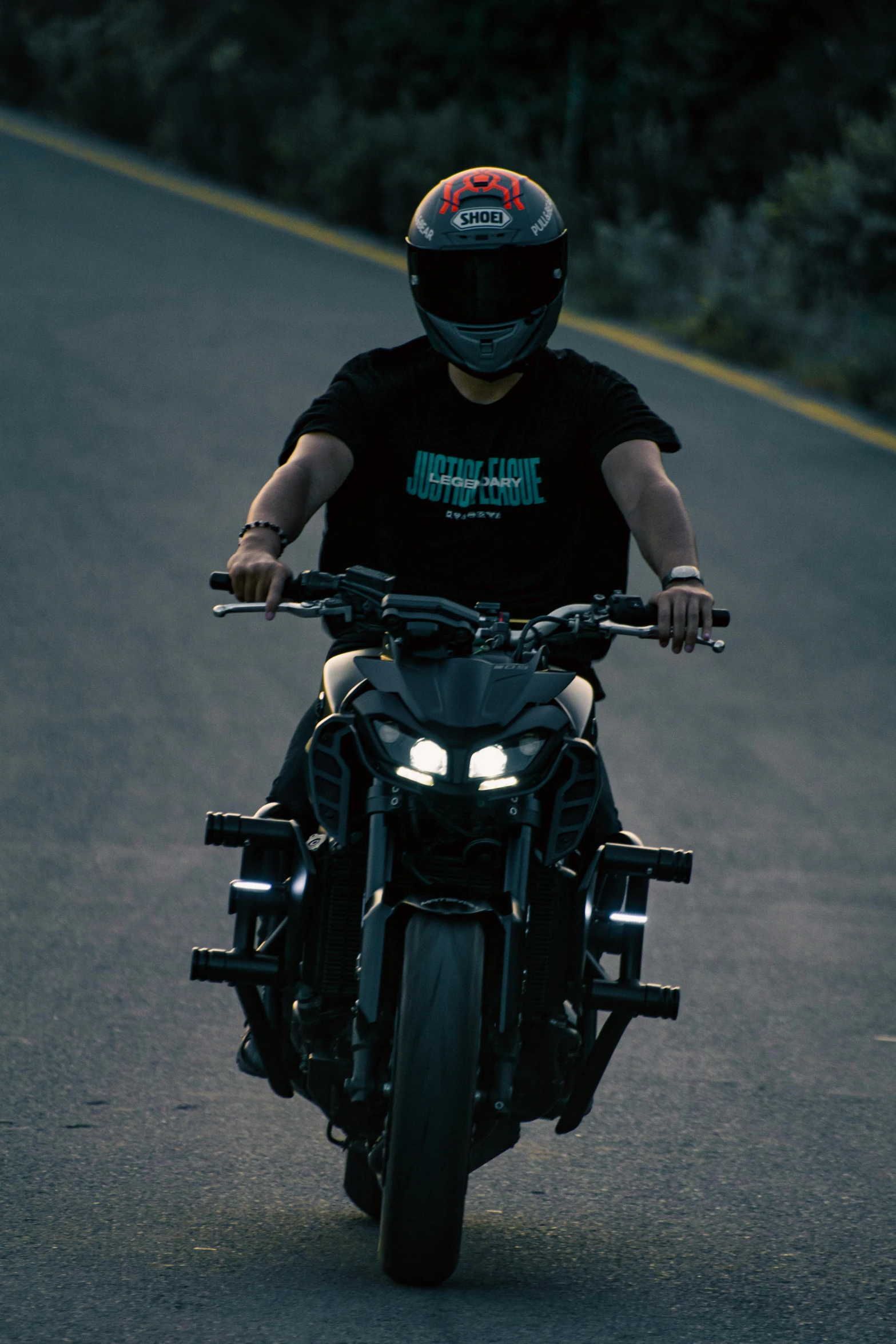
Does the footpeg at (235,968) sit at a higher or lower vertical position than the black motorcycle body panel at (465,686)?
lower

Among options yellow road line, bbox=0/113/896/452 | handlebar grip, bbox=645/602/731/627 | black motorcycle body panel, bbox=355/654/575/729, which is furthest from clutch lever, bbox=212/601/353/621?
yellow road line, bbox=0/113/896/452

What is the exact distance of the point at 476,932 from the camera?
12.0 feet

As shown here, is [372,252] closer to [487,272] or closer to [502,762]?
[487,272]

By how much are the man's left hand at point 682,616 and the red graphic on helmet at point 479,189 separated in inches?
39.7

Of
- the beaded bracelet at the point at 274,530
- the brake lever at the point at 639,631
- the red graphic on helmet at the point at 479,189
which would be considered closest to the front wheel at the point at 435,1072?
the brake lever at the point at 639,631

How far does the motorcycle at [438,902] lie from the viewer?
3617 millimetres

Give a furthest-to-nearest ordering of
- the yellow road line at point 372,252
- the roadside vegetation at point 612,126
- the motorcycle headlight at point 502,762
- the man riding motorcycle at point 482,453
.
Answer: the roadside vegetation at point 612,126 < the yellow road line at point 372,252 < the man riding motorcycle at point 482,453 < the motorcycle headlight at point 502,762

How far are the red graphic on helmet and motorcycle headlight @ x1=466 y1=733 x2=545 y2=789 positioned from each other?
131cm

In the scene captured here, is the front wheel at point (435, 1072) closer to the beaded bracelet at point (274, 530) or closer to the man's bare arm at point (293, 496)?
the man's bare arm at point (293, 496)

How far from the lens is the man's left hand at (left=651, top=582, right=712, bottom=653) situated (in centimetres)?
390

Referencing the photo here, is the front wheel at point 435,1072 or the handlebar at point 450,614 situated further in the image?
the handlebar at point 450,614

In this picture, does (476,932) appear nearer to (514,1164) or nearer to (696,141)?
(514,1164)

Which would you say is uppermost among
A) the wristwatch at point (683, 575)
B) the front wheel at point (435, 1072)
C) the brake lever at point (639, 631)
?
the wristwatch at point (683, 575)

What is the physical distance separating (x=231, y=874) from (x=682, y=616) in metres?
3.80
